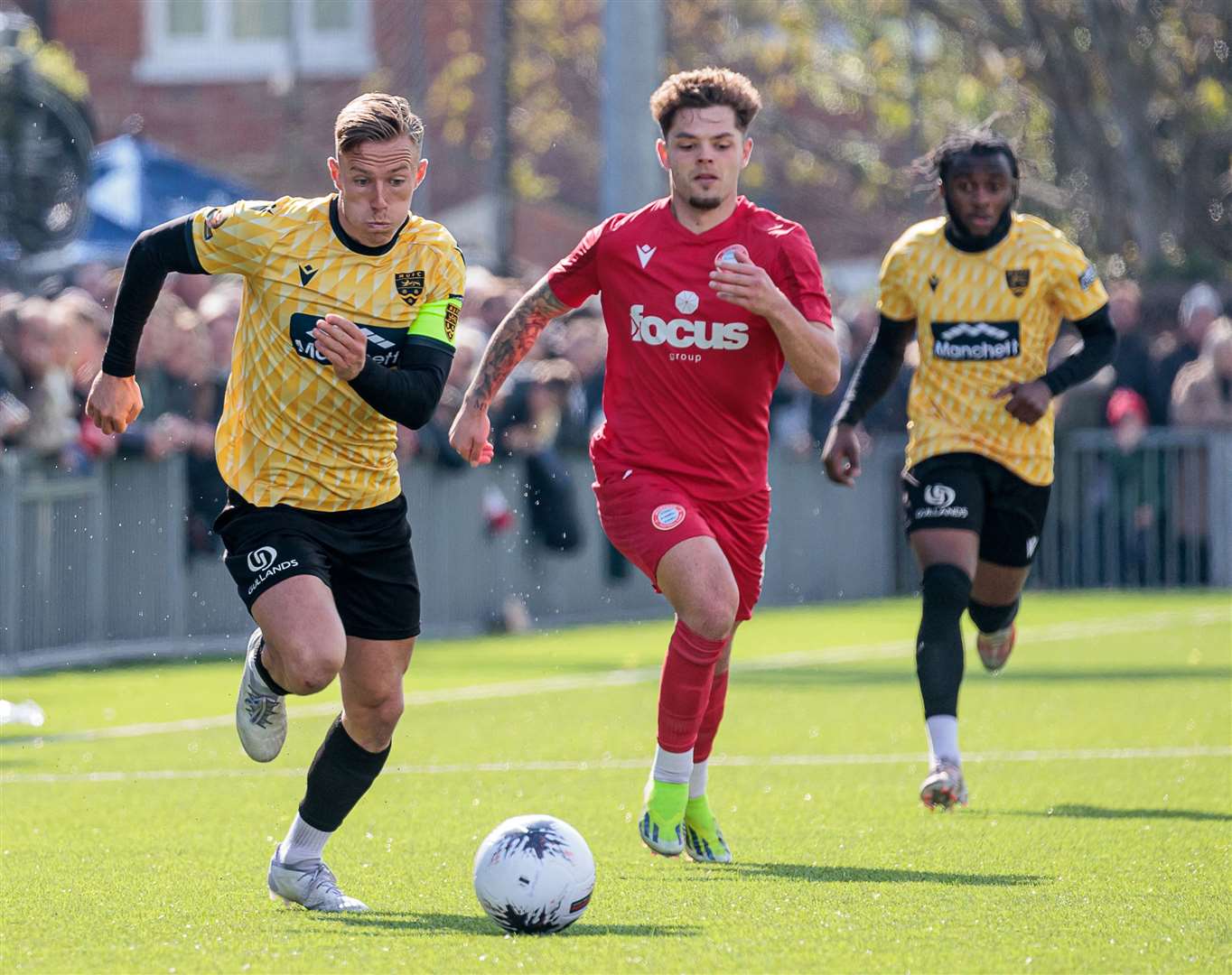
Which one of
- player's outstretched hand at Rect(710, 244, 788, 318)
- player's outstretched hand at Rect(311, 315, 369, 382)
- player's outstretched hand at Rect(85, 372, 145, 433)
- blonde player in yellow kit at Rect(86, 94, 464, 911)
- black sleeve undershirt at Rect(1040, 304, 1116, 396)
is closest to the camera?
player's outstretched hand at Rect(311, 315, 369, 382)

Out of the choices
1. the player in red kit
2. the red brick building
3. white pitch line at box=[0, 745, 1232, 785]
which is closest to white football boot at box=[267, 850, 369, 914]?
the player in red kit

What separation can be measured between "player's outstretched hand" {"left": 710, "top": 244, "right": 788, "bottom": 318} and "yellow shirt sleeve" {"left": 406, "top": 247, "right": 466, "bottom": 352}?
75 cm

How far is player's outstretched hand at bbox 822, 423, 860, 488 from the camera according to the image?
30.5 feet

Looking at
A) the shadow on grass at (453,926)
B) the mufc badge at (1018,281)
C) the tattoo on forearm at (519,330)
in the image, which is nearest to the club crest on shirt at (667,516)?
the tattoo on forearm at (519,330)

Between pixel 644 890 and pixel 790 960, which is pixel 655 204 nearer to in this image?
pixel 644 890

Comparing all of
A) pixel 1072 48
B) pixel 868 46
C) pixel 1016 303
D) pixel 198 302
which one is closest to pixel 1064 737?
pixel 1016 303

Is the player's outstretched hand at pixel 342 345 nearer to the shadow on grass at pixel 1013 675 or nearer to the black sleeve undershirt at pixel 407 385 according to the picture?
the black sleeve undershirt at pixel 407 385

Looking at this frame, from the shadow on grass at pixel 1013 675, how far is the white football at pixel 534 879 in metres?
7.56

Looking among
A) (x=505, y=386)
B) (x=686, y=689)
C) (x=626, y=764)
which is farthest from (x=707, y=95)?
(x=505, y=386)

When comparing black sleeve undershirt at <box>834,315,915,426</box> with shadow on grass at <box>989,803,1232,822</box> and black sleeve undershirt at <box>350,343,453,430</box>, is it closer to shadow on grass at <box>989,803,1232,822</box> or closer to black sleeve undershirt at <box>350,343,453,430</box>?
shadow on grass at <box>989,803,1232,822</box>

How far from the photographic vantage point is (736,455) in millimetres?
7836

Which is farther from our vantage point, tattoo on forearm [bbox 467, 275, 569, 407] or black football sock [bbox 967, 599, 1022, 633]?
black football sock [bbox 967, 599, 1022, 633]

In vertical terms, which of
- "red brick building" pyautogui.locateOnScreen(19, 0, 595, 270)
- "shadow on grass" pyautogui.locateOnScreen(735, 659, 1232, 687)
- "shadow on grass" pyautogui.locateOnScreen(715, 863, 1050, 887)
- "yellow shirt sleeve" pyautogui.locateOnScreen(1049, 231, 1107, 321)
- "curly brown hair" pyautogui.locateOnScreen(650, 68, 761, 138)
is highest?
"red brick building" pyautogui.locateOnScreen(19, 0, 595, 270)

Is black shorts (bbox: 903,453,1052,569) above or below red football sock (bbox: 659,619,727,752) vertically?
above
